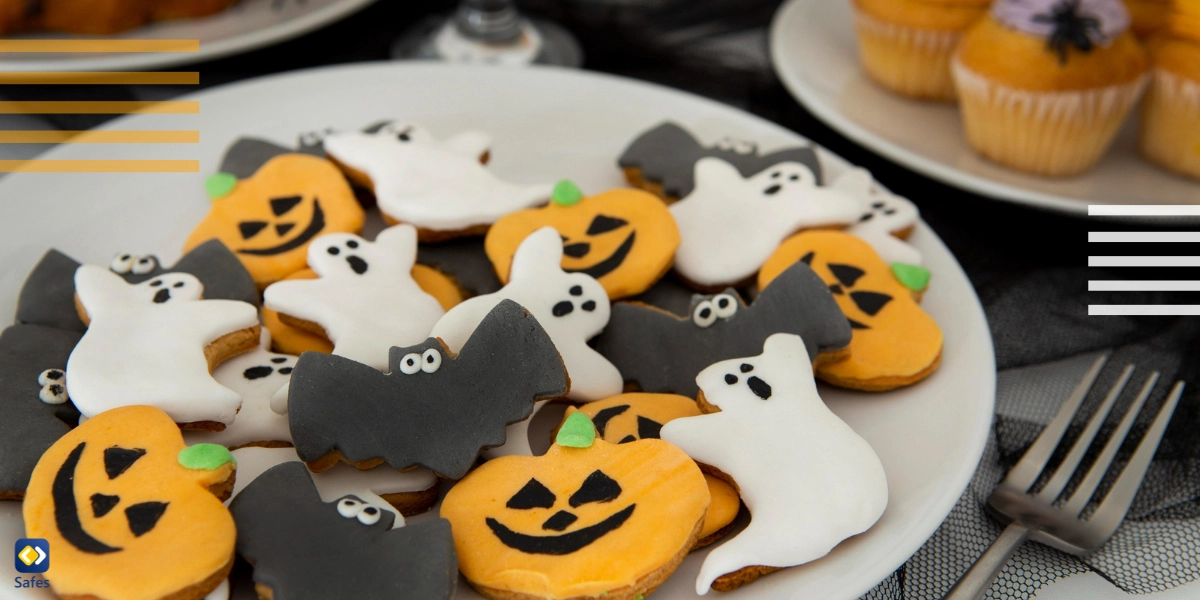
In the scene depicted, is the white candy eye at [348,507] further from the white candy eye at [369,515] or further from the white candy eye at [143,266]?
the white candy eye at [143,266]

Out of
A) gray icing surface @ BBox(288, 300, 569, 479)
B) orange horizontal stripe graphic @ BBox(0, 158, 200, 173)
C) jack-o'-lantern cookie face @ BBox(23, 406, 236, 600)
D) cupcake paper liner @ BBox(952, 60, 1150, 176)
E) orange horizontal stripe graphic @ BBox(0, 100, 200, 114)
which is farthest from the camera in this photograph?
orange horizontal stripe graphic @ BBox(0, 100, 200, 114)

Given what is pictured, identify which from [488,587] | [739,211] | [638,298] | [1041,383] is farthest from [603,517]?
[1041,383]

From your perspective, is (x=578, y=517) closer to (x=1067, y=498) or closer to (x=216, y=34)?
(x=1067, y=498)

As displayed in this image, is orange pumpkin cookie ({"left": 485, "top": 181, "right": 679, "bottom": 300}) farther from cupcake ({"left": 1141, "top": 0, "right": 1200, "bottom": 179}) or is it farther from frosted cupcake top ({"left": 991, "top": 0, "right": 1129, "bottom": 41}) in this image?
cupcake ({"left": 1141, "top": 0, "right": 1200, "bottom": 179})

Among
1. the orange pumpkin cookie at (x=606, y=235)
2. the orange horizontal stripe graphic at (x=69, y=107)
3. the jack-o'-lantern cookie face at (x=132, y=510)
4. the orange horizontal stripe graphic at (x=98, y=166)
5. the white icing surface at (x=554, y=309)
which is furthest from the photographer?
the orange horizontal stripe graphic at (x=69, y=107)

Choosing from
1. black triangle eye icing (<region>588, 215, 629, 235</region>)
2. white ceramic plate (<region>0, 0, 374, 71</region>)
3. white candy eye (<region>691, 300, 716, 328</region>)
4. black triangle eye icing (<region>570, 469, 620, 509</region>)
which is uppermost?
white ceramic plate (<region>0, 0, 374, 71</region>)

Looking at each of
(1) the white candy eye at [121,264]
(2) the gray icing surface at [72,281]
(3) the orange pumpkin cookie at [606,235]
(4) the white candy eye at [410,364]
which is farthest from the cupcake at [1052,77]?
(1) the white candy eye at [121,264]

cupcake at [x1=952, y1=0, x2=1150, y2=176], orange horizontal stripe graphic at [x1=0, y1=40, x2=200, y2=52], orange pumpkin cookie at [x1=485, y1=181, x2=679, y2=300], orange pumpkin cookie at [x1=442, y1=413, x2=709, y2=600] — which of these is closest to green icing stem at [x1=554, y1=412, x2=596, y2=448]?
orange pumpkin cookie at [x1=442, y1=413, x2=709, y2=600]
